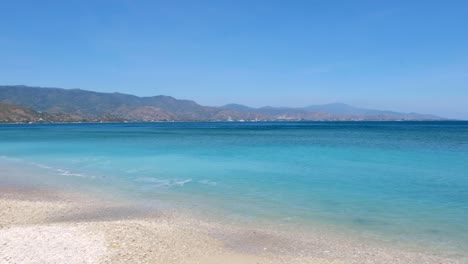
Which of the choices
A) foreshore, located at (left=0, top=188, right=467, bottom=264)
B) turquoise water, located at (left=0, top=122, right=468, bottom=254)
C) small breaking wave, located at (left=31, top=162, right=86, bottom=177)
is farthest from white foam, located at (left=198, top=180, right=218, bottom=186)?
small breaking wave, located at (left=31, top=162, right=86, bottom=177)

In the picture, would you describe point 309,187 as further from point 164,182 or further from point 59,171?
point 59,171

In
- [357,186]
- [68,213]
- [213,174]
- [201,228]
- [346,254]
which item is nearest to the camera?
[346,254]

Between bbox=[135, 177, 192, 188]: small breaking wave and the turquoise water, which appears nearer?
the turquoise water

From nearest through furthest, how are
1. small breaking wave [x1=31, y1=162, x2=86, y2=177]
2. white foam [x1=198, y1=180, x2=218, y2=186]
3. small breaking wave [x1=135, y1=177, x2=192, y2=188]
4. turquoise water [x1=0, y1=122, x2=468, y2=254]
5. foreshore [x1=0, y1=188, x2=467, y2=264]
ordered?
foreshore [x1=0, y1=188, x2=467, y2=264] → turquoise water [x1=0, y1=122, x2=468, y2=254] → small breaking wave [x1=135, y1=177, x2=192, y2=188] → white foam [x1=198, y1=180, x2=218, y2=186] → small breaking wave [x1=31, y1=162, x2=86, y2=177]

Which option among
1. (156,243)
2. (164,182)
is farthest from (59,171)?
(156,243)

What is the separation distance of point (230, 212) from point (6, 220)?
645cm

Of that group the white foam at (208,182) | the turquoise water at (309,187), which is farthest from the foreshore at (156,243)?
the white foam at (208,182)

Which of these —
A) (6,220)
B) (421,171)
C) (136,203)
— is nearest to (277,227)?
(136,203)

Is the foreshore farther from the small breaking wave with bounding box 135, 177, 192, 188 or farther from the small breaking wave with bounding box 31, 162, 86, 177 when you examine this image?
the small breaking wave with bounding box 31, 162, 86, 177

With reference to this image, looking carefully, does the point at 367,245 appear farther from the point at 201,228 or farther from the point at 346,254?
the point at 201,228

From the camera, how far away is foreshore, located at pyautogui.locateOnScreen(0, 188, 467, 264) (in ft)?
27.2

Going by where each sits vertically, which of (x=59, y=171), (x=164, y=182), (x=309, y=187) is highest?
(x=309, y=187)

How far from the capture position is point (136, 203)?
13.9 m

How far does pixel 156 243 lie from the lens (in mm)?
9328
